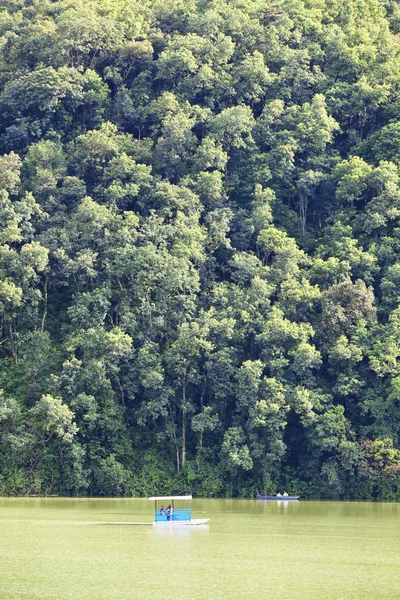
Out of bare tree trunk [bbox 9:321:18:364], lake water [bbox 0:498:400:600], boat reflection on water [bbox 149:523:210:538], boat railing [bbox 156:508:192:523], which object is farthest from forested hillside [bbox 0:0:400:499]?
boat reflection on water [bbox 149:523:210:538]

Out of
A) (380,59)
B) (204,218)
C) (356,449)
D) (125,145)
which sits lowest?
(356,449)

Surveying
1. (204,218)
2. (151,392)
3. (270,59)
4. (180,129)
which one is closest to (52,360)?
(151,392)

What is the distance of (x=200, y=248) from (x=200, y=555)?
2872 cm

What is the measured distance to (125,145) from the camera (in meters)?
58.1

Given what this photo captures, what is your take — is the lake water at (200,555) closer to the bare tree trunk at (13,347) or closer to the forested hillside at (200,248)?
the forested hillside at (200,248)

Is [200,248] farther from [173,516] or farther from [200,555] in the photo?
[200,555]

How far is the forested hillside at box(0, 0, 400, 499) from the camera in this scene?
155 feet

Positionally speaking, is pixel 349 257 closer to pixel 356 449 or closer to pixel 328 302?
pixel 328 302

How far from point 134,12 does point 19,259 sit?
74.7 feet

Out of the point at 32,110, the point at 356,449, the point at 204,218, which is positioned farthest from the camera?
the point at 32,110

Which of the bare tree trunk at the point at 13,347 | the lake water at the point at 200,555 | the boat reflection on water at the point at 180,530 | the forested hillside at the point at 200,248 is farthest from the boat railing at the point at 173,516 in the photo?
the bare tree trunk at the point at 13,347

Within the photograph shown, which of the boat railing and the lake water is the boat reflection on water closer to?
the lake water

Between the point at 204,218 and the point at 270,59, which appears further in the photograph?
the point at 270,59

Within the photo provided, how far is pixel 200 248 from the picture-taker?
176ft
